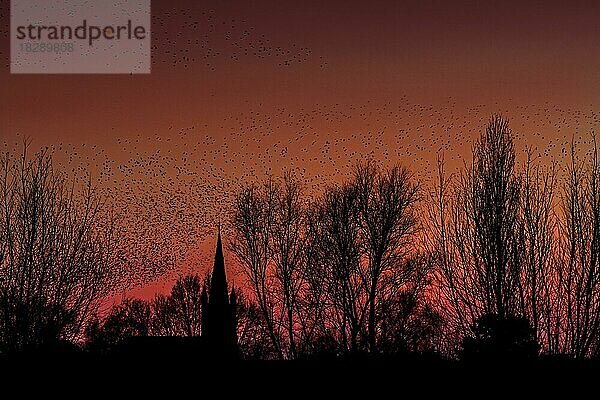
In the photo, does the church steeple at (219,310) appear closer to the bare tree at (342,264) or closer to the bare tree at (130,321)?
the bare tree at (130,321)

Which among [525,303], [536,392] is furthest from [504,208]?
[536,392]

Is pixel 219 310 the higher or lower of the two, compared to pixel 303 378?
higher

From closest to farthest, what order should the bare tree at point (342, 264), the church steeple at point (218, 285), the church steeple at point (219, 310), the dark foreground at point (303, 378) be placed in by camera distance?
the dark foreground at point (303, 378)
the bare tree at point (342, 264)
the church steeple at point (219, 310)
the church steeple at point (218, 285)

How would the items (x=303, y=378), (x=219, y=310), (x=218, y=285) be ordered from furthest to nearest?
1. (x=219, y=310)
2. (x=218, y=285)
3. (x=303, y=378)

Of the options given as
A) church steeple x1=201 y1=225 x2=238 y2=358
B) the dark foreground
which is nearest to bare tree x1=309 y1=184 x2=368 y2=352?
the dark foreground

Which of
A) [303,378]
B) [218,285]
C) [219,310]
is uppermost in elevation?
[218,285]

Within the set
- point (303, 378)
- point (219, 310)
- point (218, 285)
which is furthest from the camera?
point (219, 310)

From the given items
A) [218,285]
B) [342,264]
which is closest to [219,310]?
[218,285]

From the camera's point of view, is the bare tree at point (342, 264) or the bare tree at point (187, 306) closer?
the bare tree at point (342, 264)

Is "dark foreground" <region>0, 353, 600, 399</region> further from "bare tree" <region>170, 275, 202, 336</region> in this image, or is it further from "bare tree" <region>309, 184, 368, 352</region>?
"bare tree" <region>170, 275, 202, 336</region>

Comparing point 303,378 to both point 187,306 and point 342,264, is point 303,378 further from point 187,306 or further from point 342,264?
point 187,306

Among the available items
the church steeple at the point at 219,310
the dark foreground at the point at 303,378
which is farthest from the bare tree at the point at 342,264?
the church steeple at the point at 219,310

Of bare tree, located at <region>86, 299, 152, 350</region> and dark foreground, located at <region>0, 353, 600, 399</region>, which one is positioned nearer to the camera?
dark foreground, located at <region>0, 353, 600, 399</region>

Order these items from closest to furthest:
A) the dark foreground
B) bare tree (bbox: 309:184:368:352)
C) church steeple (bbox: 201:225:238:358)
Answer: the dark foreground, bare tree (bbox: 309:184:368:352), church steeple (bbox: 201:225:238:358)
